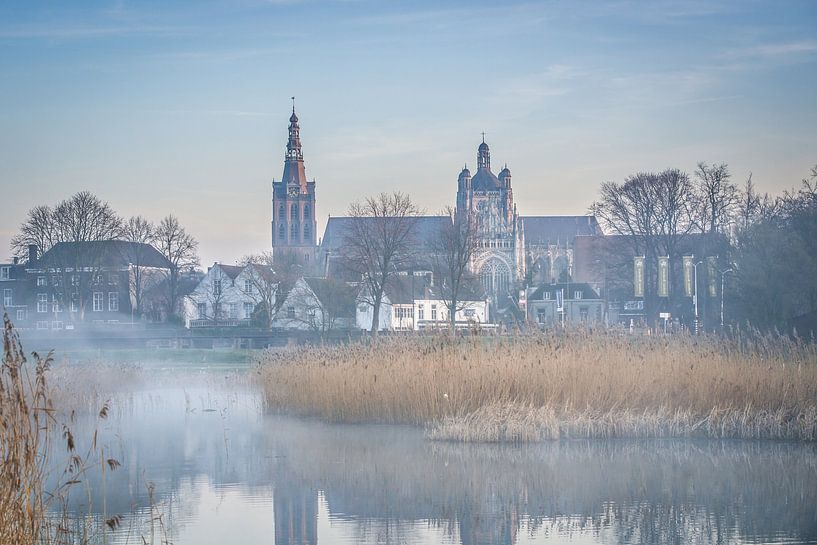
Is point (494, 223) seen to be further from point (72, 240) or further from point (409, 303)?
point (72, 240)

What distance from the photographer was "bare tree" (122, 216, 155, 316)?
7281cm

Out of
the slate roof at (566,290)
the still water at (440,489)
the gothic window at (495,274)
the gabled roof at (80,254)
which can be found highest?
the gothic window at (495,274)

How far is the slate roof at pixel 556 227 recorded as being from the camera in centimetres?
15025

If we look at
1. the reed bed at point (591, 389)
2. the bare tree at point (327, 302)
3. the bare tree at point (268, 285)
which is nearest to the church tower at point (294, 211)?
the bare tree at point (268, 285)

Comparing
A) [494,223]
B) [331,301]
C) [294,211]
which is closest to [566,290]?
[331,301]

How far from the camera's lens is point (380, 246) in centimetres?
6050

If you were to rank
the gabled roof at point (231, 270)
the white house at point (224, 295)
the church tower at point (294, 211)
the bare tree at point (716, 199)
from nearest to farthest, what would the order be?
the bare tree at point (716, 199) < the white house at point (224, 295) < the gabled roof at point (231, 270) < the church tower at point (294, 211)

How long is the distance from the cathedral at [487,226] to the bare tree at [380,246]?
68.5 m

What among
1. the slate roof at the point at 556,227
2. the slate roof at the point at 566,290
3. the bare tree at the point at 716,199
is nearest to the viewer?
the bare tree at the point at 716,199

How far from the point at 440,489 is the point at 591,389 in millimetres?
5223

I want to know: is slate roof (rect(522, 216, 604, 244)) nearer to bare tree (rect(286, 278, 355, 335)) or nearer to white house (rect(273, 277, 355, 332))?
white house (rect(273, 277, 355, 332))

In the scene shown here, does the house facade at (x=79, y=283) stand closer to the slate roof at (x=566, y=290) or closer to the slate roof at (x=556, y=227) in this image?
the slate roof at (x=566, y=290)

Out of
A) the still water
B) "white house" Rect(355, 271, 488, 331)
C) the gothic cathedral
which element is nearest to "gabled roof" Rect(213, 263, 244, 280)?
"white house" Rect(355, 271, 488, 331)

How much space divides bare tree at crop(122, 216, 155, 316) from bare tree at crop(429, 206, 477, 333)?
18.4 m
